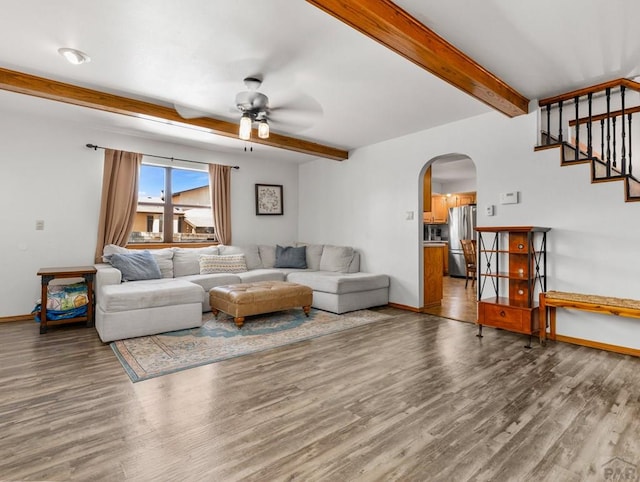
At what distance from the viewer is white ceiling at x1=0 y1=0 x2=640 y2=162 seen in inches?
90.1

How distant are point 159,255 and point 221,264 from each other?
36.2 inches

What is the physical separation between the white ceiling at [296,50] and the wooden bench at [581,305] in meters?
2.11

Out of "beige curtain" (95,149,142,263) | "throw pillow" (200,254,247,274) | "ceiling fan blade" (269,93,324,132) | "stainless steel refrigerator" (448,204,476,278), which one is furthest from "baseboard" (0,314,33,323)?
"stainless steel refrigerator" (448,204,476,278)

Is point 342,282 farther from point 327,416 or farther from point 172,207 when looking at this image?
point 172,207

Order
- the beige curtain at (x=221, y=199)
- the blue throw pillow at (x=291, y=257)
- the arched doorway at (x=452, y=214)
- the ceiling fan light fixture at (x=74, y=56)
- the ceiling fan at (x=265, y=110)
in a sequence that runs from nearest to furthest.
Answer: the ceiling fan light fixture at (x=74, y=56)
the ceiling fan at (x=265, y=110)
the beige curtain at (x=221, y=199)
the blue throw pillow at (x=291, y=257)
the arched doorway at (x=452, y=214)

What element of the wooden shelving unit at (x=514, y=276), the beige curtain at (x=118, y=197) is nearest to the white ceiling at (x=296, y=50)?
the beige curtain at (x=118, y=197)

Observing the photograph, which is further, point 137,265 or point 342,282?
point 342,282

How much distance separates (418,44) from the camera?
2.40 m

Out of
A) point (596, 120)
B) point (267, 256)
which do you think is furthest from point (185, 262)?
point (596, 120)

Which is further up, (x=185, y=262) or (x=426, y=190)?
(x=426, y=190)

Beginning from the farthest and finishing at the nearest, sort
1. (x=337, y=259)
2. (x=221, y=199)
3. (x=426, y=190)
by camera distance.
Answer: (x=221, y=199)
(x=337, y=259)
(x=426, y=190)

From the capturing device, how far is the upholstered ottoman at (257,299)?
4023 mm

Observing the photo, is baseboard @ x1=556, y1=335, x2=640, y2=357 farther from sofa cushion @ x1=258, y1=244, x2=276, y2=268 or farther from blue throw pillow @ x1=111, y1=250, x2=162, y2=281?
blue throw pillow @ x1=111, y1=250, x2=162, y2=281

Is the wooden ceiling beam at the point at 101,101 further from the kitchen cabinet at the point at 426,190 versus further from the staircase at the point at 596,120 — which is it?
the staircase at the point at 596,120
